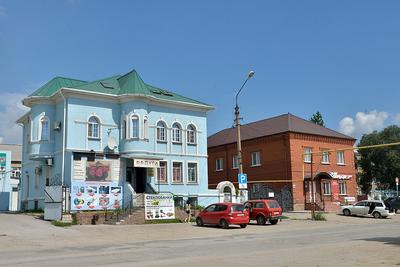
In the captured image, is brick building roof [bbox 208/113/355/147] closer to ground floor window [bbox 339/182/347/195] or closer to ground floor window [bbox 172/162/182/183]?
ground floor window [bbox 339/182/347/195]

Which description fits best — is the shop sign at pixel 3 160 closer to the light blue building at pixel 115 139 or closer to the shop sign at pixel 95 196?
the light blue building at pixel 115 139

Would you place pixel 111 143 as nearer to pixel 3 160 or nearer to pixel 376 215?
pixel 376 215

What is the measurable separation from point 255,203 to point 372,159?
4620 centimetres

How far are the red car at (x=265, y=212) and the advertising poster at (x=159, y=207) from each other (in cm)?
551

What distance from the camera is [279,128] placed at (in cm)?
4872

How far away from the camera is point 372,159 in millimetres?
72312

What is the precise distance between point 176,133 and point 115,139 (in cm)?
537

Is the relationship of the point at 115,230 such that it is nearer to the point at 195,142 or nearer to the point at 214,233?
the point at 214,233

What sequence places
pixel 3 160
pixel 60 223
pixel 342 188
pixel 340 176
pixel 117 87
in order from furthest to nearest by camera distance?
pixel 3 160
pixel 342 188
pixel 340 176
pixel 117 87
pixel 60 223

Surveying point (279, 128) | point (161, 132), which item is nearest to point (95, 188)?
point (161, 132)

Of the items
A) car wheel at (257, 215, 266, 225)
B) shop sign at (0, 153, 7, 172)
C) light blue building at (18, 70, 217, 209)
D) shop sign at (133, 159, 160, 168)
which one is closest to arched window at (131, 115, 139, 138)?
light blue building at (18, 70, 217, 209)

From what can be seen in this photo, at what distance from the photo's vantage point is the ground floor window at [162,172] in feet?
121

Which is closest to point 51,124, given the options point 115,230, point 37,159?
point 37,159

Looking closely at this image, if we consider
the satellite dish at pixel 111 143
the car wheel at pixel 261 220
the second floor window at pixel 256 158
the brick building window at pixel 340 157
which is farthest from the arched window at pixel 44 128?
the brick building window at pixel 340 157
